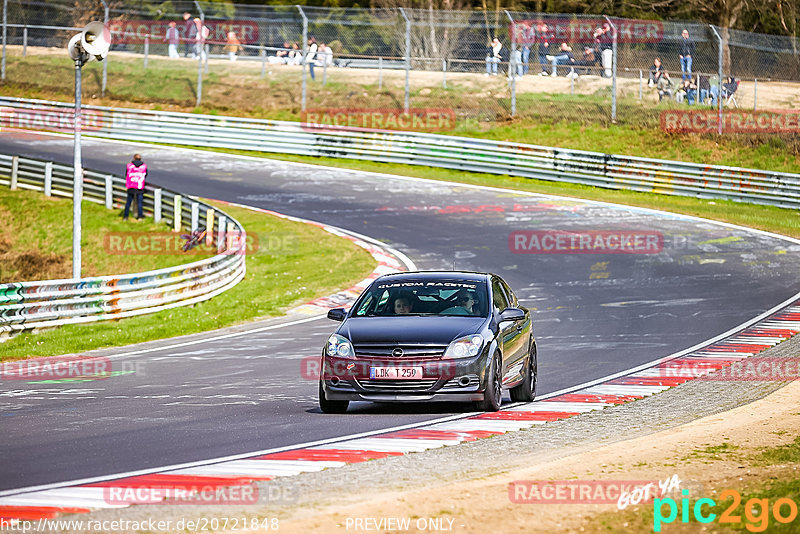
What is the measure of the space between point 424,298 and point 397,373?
1485mm

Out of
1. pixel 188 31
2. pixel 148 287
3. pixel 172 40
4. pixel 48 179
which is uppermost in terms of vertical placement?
pixel 188 31

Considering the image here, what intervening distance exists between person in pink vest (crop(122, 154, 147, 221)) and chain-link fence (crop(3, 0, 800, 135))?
10514mm

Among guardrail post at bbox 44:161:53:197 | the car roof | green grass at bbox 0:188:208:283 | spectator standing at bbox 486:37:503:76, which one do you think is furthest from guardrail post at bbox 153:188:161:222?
the car roof

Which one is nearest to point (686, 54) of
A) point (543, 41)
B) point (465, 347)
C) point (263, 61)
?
point (543, 41)

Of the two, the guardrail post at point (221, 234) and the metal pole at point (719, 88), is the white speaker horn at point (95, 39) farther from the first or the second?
the metal pole at point (719, 88)

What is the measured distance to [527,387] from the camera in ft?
42.3

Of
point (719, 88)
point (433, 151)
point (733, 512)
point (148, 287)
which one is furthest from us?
point (433, 151)

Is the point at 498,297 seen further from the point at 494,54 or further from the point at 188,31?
the point at 188,31

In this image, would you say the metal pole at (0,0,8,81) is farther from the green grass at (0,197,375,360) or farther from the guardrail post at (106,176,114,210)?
the green grass at (0,197,375,360)

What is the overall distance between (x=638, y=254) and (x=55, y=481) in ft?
64.7

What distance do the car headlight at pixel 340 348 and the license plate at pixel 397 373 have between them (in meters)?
0.31

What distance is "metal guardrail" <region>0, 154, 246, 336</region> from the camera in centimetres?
1914

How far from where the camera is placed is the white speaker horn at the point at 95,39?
62.8ft

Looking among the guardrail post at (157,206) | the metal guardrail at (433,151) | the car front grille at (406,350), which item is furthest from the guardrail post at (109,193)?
the car front grille at (406,350)
